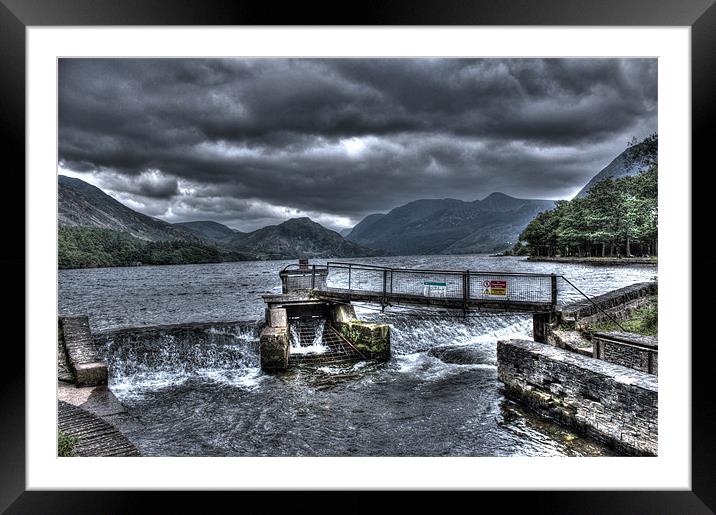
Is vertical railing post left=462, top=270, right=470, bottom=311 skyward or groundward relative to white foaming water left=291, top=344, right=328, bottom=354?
skyward

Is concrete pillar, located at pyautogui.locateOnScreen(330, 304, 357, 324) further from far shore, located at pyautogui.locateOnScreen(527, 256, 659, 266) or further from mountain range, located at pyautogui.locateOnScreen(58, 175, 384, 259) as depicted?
mountain range, located at pyautogui.locateOnScreen(58, 175, 384, 259)

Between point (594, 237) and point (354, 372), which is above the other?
point (594, 237)

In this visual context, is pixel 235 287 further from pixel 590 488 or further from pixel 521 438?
pixel 590 488

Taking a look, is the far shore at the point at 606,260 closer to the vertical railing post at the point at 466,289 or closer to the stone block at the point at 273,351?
the vertical railing post at the point at 466,289

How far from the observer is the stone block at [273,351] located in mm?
7227

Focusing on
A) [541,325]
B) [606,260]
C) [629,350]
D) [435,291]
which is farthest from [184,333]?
[606,260]

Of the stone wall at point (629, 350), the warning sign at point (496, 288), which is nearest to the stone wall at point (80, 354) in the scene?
the warning sign at point (496, 288)

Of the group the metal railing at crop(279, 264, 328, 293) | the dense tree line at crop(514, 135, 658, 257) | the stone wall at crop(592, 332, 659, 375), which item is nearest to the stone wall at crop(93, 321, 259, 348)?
the metal railing at crop(279, 264, 328, 293)

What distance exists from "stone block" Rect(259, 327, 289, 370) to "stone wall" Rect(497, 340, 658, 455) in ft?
13.0

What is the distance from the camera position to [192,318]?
49.1 ft

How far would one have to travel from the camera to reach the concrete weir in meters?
7.30
